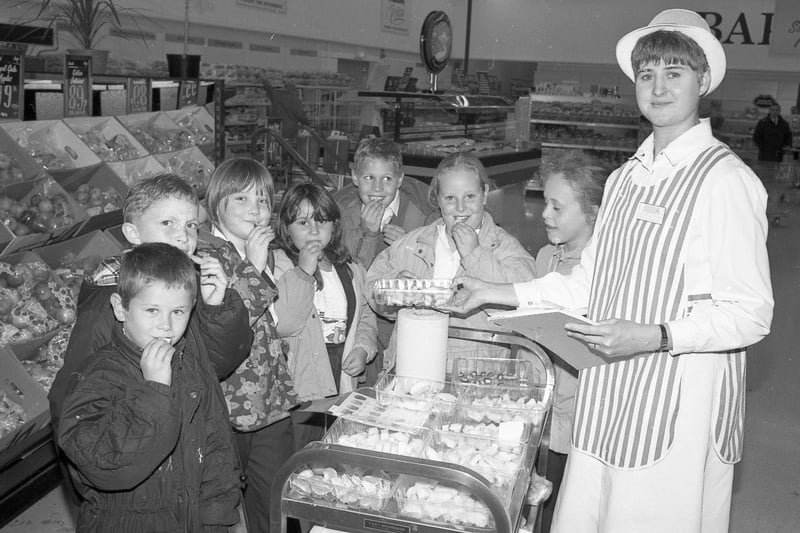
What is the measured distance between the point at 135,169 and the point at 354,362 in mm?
2572

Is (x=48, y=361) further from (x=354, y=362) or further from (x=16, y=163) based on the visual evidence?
(x=354, y=362)

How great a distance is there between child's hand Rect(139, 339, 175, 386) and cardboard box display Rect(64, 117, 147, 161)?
9.37 ft

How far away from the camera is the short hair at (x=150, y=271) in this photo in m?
1.75

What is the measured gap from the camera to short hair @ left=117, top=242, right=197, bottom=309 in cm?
175

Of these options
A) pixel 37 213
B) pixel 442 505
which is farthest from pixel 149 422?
pixel 37 213

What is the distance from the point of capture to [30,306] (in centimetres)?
320

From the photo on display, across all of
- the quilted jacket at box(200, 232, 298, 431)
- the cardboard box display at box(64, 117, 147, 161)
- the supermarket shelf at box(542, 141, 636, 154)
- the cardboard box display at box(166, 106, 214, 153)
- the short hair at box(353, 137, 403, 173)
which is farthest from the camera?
the supermarket shelf at box(542, 141, 636, 154)

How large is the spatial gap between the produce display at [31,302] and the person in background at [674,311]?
238cm

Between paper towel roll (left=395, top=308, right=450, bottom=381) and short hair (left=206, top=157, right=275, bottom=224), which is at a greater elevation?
short hair (left=206, top=157, right=275, bottom=224)

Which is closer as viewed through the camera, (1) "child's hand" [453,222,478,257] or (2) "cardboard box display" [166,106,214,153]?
(1) "child's hand" [453,222,478,257]

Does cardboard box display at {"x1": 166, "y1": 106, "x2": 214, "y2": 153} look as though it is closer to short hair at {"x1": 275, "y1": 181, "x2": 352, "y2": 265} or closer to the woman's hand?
short hair at {"x1": 275, "y1": 181, "x2": 352, "y2": 265}

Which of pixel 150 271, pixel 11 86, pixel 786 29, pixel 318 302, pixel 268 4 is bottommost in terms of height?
pixel 318 302

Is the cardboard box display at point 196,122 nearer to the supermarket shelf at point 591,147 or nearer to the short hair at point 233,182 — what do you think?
the short hair at point 233,182

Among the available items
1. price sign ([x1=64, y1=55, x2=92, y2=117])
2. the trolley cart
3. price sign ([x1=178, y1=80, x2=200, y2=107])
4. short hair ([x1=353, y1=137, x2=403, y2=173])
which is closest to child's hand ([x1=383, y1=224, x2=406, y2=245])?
short hair ([x1=353, y1=137, x2=403, y2=173])
